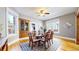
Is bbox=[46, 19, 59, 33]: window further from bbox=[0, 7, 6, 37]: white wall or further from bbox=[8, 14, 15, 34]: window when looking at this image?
bbox=[0, 7, 6, 37]: white wall

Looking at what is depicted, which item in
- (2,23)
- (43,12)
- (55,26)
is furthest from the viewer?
(55,26)

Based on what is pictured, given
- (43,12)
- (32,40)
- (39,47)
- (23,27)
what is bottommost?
(39,47)

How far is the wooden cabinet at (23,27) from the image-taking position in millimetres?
2035

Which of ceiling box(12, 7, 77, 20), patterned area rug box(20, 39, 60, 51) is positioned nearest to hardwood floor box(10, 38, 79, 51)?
patterned area rug box(20, 39, 60, 51)

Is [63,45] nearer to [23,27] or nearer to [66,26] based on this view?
[66,26]

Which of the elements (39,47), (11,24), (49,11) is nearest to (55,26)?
(49,11)

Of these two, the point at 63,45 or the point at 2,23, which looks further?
the point at 63,45

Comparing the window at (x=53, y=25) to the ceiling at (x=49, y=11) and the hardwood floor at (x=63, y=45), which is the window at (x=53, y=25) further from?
the hardwood floor at (x=63, y=45)

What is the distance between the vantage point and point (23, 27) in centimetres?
209

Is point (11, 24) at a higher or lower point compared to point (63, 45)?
higher

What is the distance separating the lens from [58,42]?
208cm

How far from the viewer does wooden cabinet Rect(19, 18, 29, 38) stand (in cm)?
204
